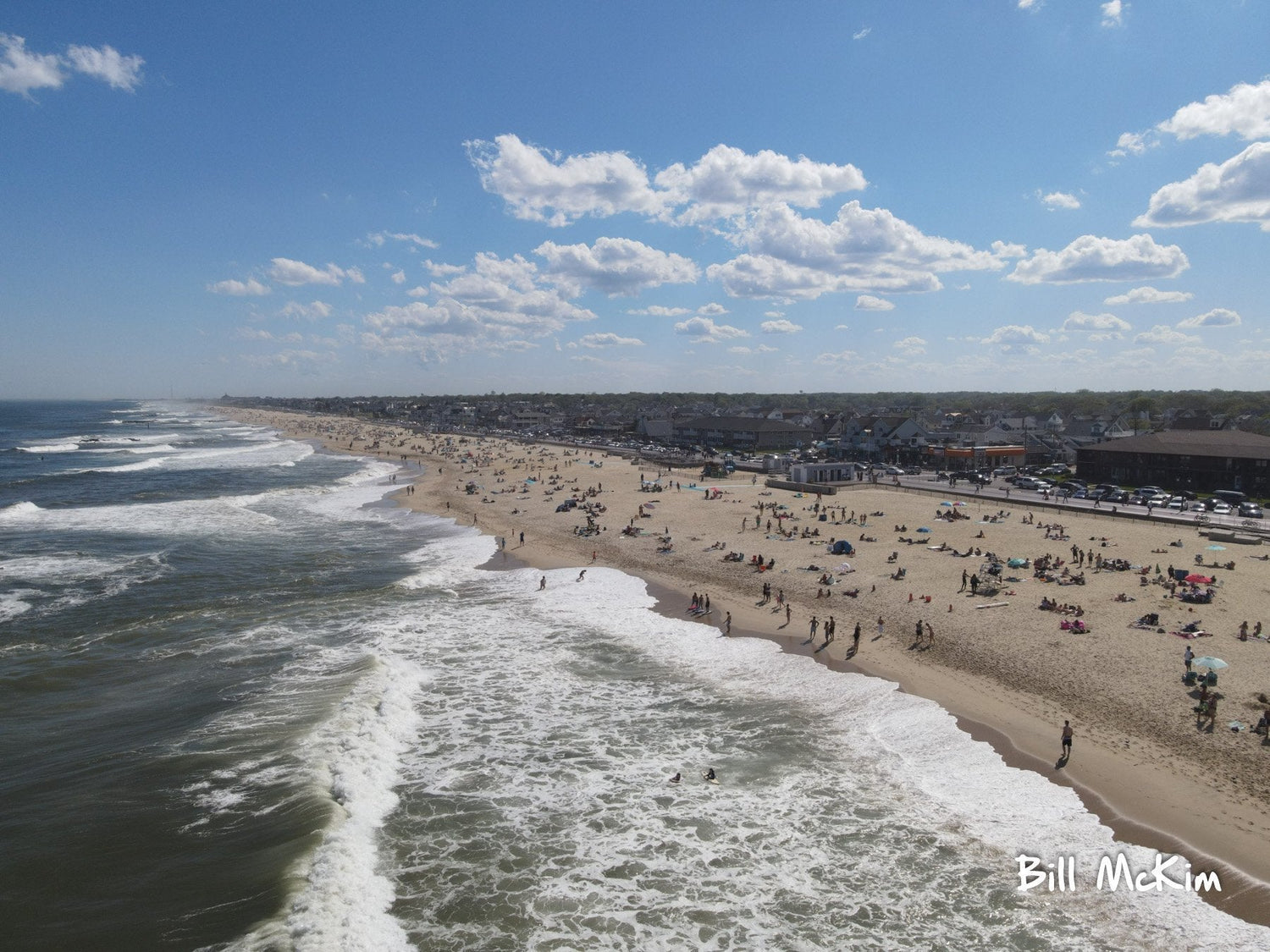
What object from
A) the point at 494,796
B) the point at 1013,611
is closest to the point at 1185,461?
the point at 1013,611

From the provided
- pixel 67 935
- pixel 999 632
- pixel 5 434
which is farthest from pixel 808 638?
pixel 5 434

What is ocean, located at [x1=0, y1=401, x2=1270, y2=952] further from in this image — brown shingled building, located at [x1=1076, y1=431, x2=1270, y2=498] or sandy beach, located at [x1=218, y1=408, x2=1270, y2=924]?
brown shingled building, located at [x1=1076, y1=431, x2=1270, y2=498]

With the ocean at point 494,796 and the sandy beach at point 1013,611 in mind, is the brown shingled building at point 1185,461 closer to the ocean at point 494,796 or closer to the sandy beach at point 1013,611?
the sandy beach at point 1013,611

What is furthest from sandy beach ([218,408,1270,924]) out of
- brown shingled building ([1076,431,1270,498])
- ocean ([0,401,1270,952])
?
brown shingled building ([1076,431,1270,498])

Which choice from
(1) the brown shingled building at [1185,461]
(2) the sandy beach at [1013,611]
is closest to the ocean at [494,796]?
(2) the sandy beach at [1013,611]

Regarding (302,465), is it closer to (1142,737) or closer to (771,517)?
(771,517)
